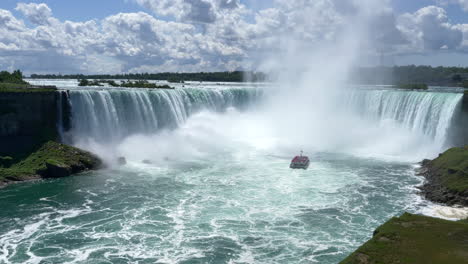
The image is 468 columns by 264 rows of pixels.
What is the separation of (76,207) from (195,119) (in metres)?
24.8

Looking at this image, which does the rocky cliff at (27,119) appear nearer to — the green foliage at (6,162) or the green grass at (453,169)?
the green foliage at (6,162)

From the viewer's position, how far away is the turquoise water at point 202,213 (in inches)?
663

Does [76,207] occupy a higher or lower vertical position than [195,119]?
lower

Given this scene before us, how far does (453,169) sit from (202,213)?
1560cm

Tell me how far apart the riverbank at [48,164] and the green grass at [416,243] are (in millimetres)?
22018

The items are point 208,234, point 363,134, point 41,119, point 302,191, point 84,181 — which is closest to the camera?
point 208,234

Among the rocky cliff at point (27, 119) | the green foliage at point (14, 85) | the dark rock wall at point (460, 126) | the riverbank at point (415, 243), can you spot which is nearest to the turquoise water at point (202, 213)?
the riverbank at point (415, 243)

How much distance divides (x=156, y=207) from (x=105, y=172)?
359 inches

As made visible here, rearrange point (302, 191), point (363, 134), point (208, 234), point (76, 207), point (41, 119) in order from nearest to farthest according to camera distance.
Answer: point (208, 234), point (76, 207), point (302, 191), point (41, 119), point (363, 134)

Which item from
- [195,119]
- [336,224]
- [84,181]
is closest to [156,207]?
[84,181]

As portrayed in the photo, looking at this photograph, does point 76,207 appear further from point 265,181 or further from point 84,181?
point 265,181

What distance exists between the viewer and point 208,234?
1864 centimetres

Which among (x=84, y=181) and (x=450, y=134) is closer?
(x=84, y=181)

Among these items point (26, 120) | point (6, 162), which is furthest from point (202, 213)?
point (26, 120)
